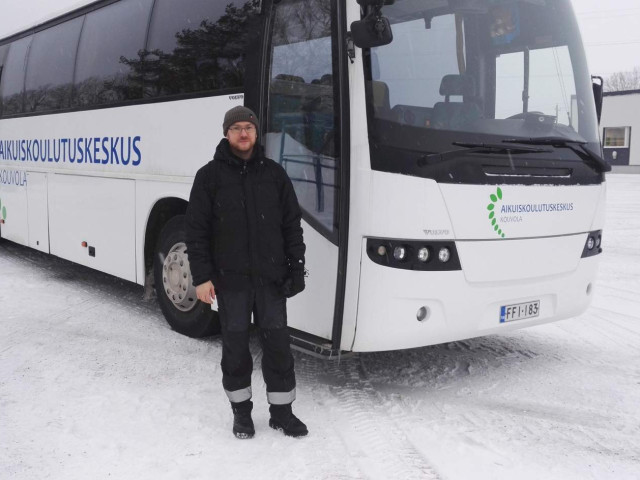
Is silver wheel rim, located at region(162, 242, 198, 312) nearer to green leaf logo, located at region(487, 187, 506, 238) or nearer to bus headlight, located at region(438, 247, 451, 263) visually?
bus headlight, located at region(438, 247, 451, 263)

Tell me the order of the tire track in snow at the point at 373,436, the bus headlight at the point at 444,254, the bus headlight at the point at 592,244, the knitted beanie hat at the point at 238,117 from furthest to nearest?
the bus headlight at the point at 592,244, the bus headlight at the point at 444,254, the knitted beanie hat at the point at 238,117, the tire track in snow at the point at 373,436

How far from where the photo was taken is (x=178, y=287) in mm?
6371

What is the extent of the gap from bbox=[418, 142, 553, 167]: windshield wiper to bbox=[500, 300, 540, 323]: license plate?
1.05 meters

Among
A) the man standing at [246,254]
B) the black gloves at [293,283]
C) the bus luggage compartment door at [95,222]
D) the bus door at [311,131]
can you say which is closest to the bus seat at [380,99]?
the bus door at [311,131]

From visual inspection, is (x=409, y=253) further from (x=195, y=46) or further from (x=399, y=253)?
(x=195, y=46)

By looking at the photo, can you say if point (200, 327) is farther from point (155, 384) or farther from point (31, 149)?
point (31, 149)

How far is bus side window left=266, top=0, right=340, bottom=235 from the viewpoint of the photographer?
4.64 meters

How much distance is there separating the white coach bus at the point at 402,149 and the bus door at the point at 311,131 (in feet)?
0.04

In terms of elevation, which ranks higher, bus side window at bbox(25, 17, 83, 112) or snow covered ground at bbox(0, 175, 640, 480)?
bus side window at bbox(25, 17, 83, 112)

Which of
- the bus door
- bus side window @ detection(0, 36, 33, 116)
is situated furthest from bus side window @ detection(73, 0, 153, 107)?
the bus door

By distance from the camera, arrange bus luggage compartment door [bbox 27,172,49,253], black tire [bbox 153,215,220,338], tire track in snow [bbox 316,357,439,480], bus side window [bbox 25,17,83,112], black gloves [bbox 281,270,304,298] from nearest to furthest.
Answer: tire track in snow [bbox 316,357,439,480] < black gloves [bbox 281,270,304,298] < black tire [bbox 153,215,220,338] < bus side window [bbox 25,17,83,112] < bus luggage compartment door [bbox 27,172,49,253]

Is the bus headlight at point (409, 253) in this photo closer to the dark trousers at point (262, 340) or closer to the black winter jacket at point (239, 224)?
the black winter jacket at point (239, 224)

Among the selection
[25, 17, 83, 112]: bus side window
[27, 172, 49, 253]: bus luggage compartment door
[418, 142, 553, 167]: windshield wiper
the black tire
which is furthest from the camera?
[27, 172, 49, 253]: bus luggage compartment door

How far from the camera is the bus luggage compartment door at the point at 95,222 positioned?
23.1 feet
